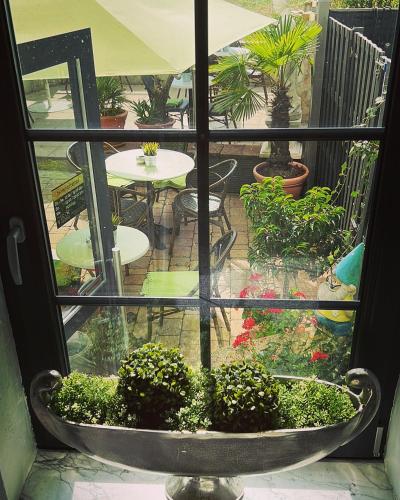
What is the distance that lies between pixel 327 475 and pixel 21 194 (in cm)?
121

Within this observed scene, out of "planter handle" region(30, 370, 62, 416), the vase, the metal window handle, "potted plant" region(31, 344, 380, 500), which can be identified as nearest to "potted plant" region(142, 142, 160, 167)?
the vase

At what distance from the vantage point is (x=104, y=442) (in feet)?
4.71

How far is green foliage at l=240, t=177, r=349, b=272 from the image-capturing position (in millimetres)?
1527

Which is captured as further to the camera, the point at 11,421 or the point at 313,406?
the point at 11,421

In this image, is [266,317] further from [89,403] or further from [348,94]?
[348,94]

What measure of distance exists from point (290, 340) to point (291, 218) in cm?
38

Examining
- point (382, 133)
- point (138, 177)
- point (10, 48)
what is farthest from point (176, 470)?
point (10, 48)

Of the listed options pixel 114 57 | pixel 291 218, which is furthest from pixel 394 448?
pixel 114 57

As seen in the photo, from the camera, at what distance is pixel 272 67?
1.40m

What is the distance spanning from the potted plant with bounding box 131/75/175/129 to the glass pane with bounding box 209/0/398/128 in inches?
4.3

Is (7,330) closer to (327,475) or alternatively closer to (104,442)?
(104,442)

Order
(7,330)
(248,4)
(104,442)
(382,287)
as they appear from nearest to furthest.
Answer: (248,4), (104,442), (382,287), (7,330)

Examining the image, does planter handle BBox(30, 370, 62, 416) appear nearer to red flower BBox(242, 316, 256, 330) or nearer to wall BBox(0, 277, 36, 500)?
wall BBox(0, 277, 36, 500)

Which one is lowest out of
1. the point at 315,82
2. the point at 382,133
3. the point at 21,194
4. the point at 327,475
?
the point at 327,475
